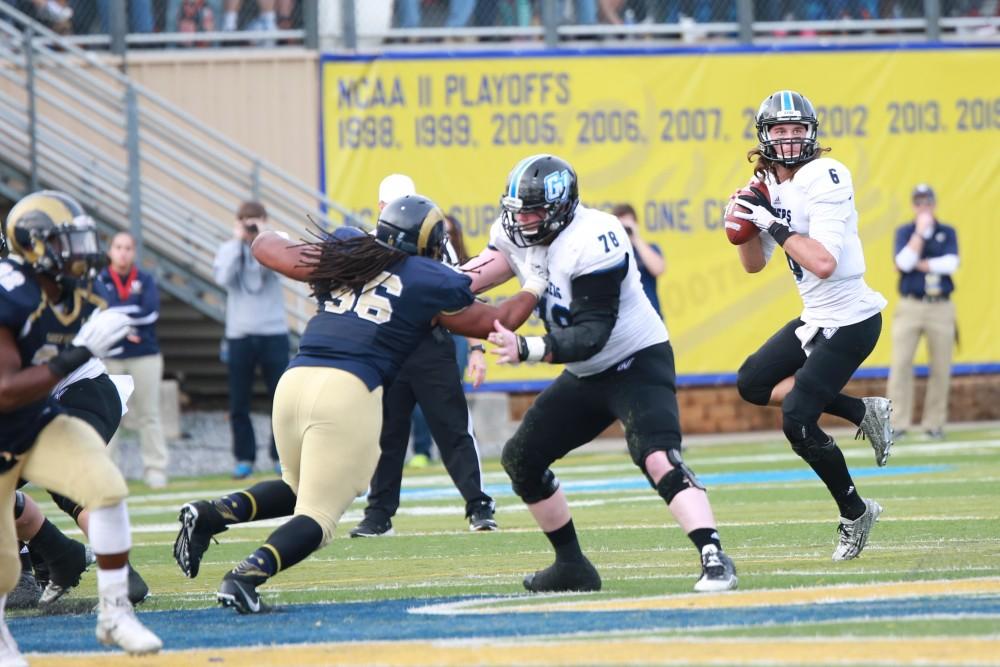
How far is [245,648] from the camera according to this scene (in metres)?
5.46

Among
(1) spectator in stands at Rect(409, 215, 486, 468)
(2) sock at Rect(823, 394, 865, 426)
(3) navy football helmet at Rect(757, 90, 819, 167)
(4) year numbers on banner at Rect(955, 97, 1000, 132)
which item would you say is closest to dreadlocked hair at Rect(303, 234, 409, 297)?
→ (1) spectator in stands at Rect(409, 215, 486, 468)

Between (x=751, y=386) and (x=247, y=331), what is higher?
(x=751, y=386)

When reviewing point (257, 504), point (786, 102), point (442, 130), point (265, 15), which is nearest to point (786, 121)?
point (786, 102)

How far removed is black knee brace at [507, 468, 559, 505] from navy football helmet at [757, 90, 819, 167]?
1.90 metres

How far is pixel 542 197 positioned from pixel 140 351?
733cm

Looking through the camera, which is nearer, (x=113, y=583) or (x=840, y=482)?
(x=113, y=583)

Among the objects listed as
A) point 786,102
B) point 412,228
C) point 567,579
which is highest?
point 786,102

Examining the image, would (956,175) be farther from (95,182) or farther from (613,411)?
(613,411)

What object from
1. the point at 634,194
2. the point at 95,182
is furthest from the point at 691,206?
the point at 95,182

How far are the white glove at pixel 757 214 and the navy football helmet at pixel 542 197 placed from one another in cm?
115

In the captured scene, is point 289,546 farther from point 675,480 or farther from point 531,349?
point 675,480

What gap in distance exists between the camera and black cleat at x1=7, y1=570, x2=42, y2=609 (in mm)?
7176

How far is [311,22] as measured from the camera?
54.4 feet

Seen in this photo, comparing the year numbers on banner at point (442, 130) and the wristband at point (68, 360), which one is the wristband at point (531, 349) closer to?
the wristband at point (68, 360)
